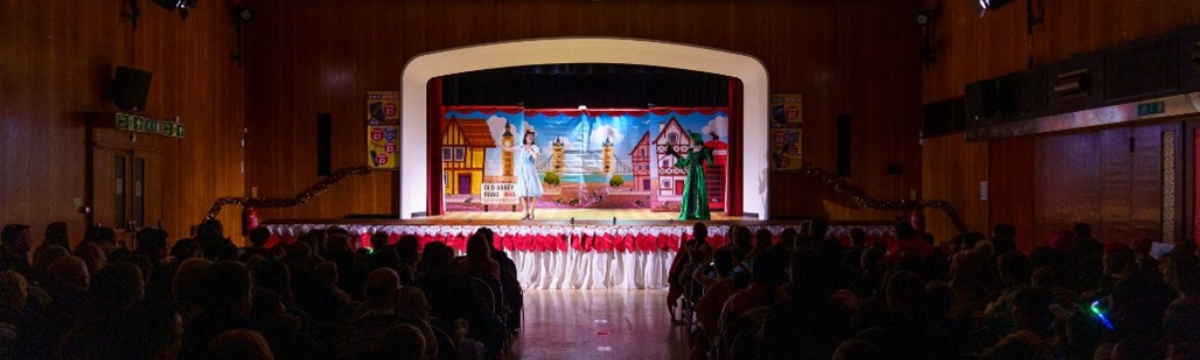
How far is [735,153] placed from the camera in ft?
55.4

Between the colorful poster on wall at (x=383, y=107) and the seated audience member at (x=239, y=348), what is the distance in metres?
12.3

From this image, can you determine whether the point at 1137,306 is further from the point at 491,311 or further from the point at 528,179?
the point at 528,179

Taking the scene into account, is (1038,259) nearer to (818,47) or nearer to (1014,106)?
(1014,106)

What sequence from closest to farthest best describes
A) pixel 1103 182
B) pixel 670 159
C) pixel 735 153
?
pixel 1103 182
pixel 735 153
pixel 670 159

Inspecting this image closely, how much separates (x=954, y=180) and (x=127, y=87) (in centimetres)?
1090

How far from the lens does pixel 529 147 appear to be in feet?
53.1

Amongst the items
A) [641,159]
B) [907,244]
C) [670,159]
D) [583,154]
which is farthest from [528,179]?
[907,244]

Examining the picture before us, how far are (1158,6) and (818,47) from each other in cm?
649

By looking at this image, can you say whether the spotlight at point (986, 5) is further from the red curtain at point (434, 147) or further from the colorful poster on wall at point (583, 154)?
the red curtain at point (434, 147)

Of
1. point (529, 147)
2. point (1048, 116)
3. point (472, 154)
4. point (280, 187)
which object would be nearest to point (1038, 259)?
point (1048, 116)

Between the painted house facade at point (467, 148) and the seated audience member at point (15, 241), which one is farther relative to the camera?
the painted house facade at point (467, 148)

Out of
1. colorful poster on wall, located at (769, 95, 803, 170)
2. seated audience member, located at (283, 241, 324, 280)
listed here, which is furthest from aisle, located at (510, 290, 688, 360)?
colorful poster on wall, located at (769, 95, 803, 170)

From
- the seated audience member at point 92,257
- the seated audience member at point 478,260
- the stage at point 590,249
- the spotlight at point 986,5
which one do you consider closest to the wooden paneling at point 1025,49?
the spotlight at point 986,5

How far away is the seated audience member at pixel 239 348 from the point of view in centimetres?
270
